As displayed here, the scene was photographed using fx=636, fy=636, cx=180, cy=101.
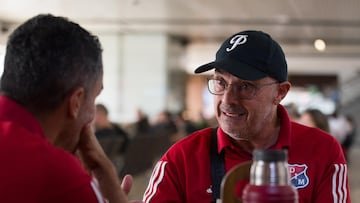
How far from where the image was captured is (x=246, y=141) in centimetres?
204

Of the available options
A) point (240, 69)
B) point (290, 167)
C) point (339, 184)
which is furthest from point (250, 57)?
point (339, 184)

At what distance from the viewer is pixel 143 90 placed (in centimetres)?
2070

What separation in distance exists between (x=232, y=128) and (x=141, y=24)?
639 inches

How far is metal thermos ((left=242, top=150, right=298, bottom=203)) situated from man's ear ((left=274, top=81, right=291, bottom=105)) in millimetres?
990

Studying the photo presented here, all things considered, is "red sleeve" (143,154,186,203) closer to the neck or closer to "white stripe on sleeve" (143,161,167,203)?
"white stripe on sleeve" (143,161,167,203)

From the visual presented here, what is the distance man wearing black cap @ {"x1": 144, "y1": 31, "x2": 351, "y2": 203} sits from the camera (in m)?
1.91

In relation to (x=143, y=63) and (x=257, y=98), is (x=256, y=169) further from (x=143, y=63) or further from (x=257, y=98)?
(x=143, y=63)

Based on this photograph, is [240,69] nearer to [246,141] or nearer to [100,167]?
[246,141]

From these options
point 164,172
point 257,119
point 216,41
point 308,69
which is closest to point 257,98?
point 257,119

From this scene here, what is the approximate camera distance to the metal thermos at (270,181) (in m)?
1.06

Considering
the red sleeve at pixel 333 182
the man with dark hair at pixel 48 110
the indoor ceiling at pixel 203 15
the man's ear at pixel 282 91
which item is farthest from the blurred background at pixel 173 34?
the man with dark hair at pixel 48 110

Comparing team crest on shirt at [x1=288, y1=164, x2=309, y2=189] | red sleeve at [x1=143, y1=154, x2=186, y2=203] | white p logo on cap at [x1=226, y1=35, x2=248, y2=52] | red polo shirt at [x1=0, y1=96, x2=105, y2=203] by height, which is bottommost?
red sleeve at [x1=143, y1=154, x2=186, y2=203]

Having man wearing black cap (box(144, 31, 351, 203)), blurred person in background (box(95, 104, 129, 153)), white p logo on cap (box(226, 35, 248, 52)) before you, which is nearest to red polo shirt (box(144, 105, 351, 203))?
man wearing black cap (box(144, 31, 351, 203))

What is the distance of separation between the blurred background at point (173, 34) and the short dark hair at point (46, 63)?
6.88m
